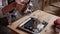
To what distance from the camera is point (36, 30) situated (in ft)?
3.75

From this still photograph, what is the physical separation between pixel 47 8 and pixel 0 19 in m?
0.97

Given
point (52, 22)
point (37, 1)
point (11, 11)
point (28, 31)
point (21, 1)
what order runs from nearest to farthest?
point (28, 31) → point (52, 22) → point (11, 11) → point (21, 1) → point (37, 1)

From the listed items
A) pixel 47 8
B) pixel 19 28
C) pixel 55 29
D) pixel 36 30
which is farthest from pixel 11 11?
pixel 47 8

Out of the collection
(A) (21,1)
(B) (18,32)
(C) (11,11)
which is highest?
(A) (21,1)

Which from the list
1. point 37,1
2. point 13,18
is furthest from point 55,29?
point 37,1

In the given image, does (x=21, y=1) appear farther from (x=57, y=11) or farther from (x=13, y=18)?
(x=57, y=11)

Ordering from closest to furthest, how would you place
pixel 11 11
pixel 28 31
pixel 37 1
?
pixel 28 31
pixel 11 11
pixel 37 1

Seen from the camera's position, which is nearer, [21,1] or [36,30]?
[36,30]

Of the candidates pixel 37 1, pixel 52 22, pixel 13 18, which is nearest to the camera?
pixel 52 22

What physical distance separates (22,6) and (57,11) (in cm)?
79

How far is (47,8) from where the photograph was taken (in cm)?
219

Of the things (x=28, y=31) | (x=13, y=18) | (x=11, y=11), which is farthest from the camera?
(x=11, y=11)

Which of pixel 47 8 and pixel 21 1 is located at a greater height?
pixel 21 1

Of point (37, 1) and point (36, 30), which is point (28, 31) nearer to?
point (36, 30)
